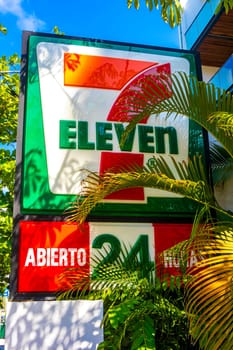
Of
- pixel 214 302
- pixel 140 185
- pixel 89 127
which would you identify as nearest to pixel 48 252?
Result: pixel 140 185

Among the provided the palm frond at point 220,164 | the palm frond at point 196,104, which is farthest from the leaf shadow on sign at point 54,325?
the palm frond at point 220,164

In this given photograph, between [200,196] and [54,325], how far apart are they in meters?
1.81

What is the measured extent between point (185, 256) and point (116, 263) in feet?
2.47

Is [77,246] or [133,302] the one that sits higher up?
[77,246]

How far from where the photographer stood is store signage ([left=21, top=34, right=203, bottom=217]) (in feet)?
15.0

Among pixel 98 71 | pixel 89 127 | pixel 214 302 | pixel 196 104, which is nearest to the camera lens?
pixel 214 302

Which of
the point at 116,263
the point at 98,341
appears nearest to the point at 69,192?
the point at 116,263

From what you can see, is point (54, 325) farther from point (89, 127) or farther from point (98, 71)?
point (98, 71)

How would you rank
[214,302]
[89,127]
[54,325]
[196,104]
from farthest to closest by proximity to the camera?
[89,127]
[196,104]
[54,325]
[214,302]

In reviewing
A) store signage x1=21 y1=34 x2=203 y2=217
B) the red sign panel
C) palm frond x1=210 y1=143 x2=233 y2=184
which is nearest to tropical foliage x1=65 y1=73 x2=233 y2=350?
store signage x1=21 y1=34 x2=203 y2=217

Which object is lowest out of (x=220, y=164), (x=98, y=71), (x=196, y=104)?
(x=196, y=104)

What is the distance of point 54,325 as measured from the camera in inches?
141

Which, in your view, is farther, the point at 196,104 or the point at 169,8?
the point at 196,104

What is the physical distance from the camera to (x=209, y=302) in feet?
10.1
